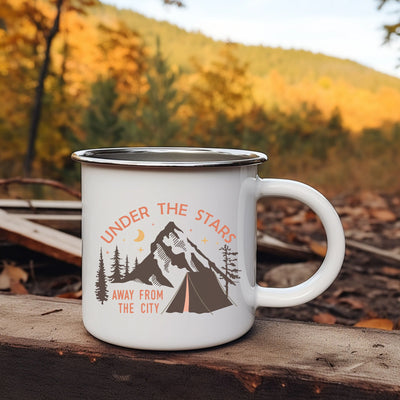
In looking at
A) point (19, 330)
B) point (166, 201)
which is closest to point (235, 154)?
point (166, 201)

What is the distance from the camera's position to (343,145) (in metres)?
6.85

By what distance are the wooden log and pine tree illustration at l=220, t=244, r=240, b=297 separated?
128 mm

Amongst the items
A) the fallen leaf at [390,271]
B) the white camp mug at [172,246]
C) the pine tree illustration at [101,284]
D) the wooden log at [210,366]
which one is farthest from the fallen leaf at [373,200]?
the pine tree illustration at [101,284]

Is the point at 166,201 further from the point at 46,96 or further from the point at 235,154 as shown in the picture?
the point at 46,96

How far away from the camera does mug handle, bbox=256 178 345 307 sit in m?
0.85

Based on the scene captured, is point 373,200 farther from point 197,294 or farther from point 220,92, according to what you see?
point 197,294

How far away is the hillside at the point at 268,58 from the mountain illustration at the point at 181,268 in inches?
287

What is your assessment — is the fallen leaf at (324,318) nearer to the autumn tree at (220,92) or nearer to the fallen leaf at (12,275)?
the fallen leaf at (12,275)

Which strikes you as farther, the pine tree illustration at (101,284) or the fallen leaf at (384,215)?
the fallen leaf at (384,215)

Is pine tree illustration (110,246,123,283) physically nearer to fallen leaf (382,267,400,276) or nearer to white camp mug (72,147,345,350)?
white camp mug (72,147,345,350)

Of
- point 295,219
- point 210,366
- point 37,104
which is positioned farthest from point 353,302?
point 37,104

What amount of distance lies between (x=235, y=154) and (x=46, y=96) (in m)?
6.43

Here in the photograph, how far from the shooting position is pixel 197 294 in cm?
79

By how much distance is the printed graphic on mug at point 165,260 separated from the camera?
77 centimetres
